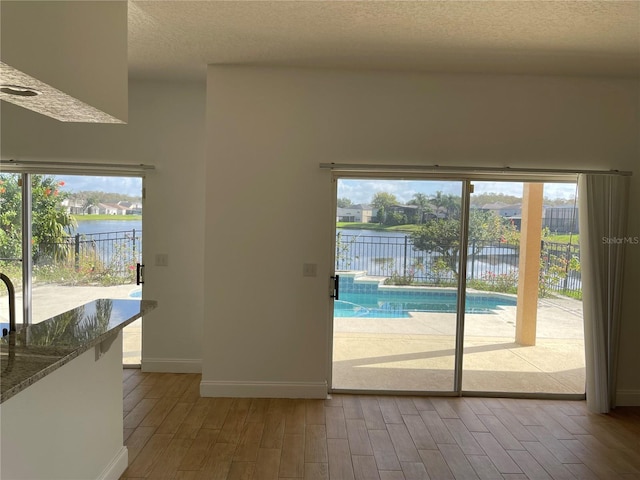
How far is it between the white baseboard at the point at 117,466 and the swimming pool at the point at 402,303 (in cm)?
195

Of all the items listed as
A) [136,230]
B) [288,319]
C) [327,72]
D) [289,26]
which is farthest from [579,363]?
[136,230]

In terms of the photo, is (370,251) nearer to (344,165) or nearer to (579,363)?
(344,165)

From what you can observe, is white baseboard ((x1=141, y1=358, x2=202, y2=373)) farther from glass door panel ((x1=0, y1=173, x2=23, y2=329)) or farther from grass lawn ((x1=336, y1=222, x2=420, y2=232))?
grass lawn ((x1=336, y1=222, x2=420, y2=232))

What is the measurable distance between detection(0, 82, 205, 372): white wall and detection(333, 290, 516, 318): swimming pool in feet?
4.94

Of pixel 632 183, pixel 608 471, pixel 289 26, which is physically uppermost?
pixel 289 26

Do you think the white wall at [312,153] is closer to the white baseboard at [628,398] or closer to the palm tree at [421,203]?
the palm tree at [421,203]

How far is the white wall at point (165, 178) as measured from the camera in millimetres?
4211

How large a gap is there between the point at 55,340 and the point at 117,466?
120cm

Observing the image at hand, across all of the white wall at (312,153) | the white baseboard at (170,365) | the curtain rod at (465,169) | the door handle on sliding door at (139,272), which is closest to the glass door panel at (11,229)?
the door handle on sliding door at (139,272)

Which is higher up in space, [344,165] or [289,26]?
[289,26]

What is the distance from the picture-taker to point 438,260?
3.94 m

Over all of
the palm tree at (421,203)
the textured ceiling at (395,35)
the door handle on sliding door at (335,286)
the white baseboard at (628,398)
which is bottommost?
the white baseboard at (628,398)

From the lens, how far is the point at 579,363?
404 centimetres

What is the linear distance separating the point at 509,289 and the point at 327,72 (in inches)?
99.2
